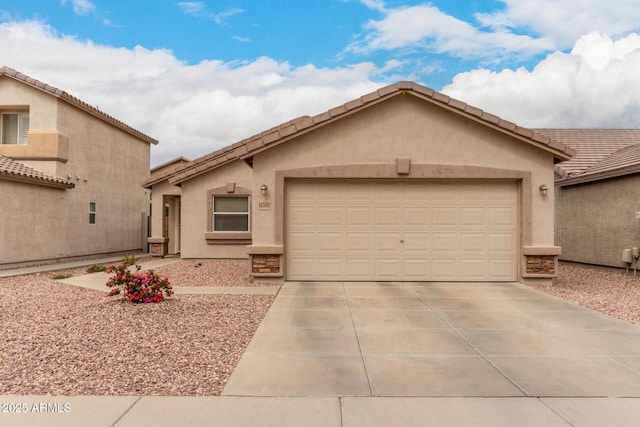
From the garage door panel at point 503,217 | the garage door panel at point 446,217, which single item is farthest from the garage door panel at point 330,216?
the garage door panel at point 503,217

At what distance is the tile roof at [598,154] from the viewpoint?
13609mm

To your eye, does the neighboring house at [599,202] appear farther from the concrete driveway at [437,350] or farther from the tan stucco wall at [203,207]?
the tan stucco wall at [203,207]

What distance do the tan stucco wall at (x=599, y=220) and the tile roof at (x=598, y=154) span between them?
18.1 inches

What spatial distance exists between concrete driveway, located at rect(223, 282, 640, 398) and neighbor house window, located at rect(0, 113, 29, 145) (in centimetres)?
1434

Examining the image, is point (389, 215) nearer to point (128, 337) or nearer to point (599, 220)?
point (128, 337)

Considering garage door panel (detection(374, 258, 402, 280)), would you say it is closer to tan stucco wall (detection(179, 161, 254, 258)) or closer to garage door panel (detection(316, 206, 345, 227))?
garage door panel (detection(316, 206, 345, 227))

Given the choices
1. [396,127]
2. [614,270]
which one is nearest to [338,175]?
[396,127]

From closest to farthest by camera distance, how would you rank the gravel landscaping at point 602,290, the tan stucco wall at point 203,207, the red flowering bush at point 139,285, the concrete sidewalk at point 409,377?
the concrete sidewalk at point 409,377
the red flowering bush at point 139,285
the gravel landscaping at point 602,290
the tan stucco wall at point 203,207

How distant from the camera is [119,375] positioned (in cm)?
465

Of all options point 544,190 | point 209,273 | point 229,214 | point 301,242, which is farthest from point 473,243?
point 229,214

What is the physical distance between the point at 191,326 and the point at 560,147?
9.59 metres

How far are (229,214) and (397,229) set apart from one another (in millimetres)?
8537

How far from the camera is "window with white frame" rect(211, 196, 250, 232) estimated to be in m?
17.3

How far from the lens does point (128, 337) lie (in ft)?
19.7
